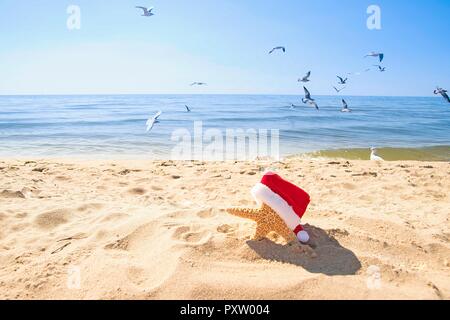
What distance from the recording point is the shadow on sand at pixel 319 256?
2.95 metres

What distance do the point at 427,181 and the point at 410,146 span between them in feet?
32.8

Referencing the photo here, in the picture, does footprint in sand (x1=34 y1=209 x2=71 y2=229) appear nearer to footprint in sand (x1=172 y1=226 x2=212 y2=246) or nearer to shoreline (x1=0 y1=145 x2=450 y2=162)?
footprint in sand (x1=172 y1=226 x2=212 y2=246)

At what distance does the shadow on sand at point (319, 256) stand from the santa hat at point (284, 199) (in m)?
0.16

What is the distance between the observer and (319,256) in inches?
123

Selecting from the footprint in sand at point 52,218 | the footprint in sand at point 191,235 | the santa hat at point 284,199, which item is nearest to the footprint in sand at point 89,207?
the footprint in sand at point 52,218

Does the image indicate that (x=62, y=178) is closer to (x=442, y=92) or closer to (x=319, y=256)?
(x=319, y=256)

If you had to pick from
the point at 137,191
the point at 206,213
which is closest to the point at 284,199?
the point at 206,213

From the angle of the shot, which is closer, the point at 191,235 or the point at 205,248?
the point at 205,248

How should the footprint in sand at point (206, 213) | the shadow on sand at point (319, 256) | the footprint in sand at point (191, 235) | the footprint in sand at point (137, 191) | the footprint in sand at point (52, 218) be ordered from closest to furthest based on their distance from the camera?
1. the shadow on sand at point (319, 256)
2. the footprint in sand at point (191, 235)
3. the footprint in sand at point (52, 218)
4. the footprint in sand at point (206, 213)
5. the footprint in sand at point (137, 191)

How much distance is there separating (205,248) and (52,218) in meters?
Result: 2.01

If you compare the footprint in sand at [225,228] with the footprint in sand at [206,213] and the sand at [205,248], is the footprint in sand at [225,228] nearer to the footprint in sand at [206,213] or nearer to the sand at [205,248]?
the sand at [205,248]

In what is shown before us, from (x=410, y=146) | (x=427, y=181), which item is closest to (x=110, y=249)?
(x=427, y=181)

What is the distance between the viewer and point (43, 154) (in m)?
12.0
